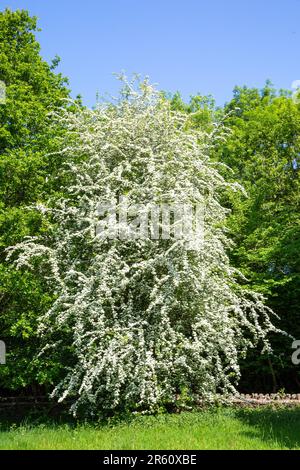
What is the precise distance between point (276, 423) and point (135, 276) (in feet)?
9.88

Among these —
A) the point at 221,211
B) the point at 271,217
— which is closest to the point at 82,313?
the point at 221,211

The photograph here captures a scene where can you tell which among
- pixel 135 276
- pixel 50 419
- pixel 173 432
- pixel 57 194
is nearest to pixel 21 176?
pixel 57 194

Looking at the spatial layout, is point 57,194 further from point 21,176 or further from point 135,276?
point 135,276

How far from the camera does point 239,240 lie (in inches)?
483

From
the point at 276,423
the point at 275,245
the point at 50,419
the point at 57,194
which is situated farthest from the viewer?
the point at 275,245

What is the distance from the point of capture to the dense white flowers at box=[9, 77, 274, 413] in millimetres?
7793

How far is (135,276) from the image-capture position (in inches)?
330

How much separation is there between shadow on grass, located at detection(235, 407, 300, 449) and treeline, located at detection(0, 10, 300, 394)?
181cm

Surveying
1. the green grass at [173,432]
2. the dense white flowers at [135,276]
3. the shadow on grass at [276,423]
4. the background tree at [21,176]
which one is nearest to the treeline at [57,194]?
the background tree at [21,176]

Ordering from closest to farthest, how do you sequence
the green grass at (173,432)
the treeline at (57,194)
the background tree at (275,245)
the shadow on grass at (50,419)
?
1. the green grass at (173,432)
2. the shadow on grass at (50,419)
3. the treeline at (57,194)
4. the background tree at (275,245)

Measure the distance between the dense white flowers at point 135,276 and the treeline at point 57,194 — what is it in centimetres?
33

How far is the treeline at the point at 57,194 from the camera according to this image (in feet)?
27.2

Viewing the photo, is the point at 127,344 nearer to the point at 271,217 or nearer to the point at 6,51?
the point at 271,217

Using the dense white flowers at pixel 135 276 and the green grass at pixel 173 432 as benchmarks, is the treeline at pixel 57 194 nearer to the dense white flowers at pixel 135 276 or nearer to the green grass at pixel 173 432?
the dense white flowers at pixel 135 276
